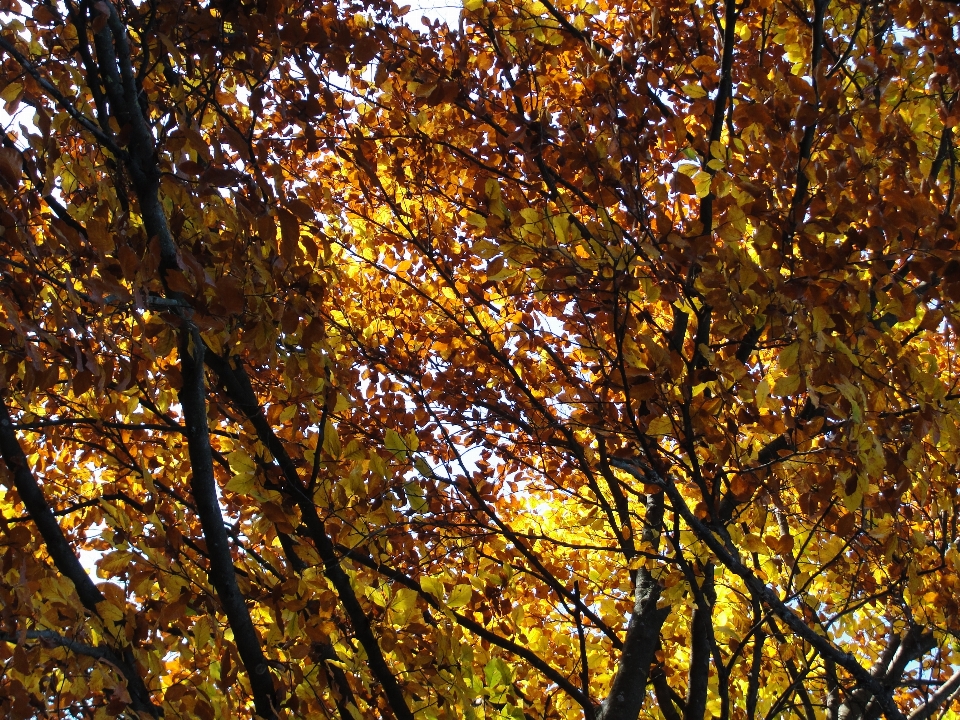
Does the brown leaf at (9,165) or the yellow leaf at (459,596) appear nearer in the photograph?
the brown leaf at (9,165)

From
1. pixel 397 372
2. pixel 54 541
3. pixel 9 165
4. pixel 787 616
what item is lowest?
pixel 54 541

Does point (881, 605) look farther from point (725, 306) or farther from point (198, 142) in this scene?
point (198, 142)

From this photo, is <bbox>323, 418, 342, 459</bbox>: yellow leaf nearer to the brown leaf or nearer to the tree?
the tree

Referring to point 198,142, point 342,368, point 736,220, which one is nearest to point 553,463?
point 342,368

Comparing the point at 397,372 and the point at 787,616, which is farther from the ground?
the point at 397,372

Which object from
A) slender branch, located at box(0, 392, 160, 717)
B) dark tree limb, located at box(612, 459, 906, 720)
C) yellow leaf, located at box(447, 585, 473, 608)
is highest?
dark tree limb, located at box(612, 459, 906, 720)

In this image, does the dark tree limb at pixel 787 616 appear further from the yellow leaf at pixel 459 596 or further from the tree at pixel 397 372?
the yellow leaf at pixel 459 596

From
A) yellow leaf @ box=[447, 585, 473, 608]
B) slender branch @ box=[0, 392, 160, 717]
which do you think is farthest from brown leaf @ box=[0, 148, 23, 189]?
yellow leaf @ box=[447, 585, 473, 608]

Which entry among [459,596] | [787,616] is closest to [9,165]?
[459,596]

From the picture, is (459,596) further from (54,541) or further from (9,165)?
(9,165)

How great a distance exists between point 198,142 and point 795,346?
2.11 m

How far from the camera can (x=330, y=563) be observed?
9.77ft

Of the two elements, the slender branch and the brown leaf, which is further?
the slender branch

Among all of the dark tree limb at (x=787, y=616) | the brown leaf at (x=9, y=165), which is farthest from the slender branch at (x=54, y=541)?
the dark tree limb at (x=787, y=616)
